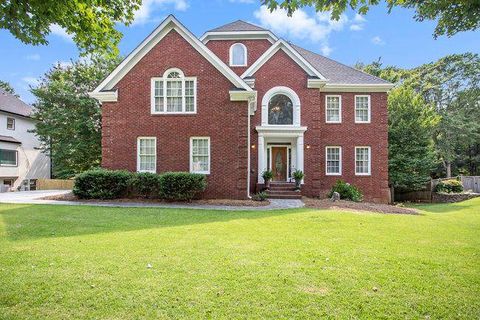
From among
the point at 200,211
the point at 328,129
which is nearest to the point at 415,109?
the point at 328,129

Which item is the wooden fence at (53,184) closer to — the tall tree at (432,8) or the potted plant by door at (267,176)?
the potted plant by door at (267,176)

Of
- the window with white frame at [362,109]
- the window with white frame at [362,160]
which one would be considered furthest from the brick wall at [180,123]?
the window with white frame at [362,160]

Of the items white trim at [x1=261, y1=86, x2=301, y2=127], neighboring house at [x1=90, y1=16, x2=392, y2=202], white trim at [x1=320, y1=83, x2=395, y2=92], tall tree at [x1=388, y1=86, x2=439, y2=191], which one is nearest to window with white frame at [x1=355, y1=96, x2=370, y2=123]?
neighboring house at [x1=90, y1=16, x2=392, y2=202]

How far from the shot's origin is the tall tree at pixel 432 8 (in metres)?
5.18

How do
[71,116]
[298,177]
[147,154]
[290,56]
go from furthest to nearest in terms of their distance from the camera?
[71,116] → [290,56] → [298,177] → [147,154]

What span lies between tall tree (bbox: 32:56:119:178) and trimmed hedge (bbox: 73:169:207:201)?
1406 centimetres

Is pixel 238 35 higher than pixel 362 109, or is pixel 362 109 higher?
pixel 238 35

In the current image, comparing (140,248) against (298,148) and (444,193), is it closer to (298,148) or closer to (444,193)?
(298,148)

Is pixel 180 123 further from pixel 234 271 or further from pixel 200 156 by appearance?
pixel 234 271

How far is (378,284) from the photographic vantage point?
453 centimetres

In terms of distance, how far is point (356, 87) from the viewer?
66.7 ft

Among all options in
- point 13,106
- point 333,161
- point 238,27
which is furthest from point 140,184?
point 13,106

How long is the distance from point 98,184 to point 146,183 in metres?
2.18

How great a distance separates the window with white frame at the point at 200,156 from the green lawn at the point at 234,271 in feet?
23.1
